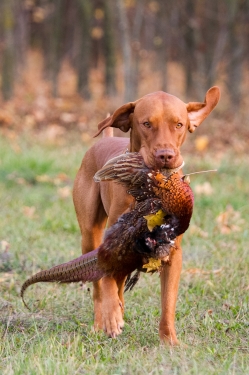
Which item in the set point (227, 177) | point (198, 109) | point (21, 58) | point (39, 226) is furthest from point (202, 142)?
point (21, 58)

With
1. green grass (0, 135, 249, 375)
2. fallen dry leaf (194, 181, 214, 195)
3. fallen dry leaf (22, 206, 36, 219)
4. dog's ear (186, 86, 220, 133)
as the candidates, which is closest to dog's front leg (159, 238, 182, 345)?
green grass (0, 135, 249, 375)

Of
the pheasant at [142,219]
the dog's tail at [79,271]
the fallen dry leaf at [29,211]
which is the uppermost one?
the pheasant at [142,219]

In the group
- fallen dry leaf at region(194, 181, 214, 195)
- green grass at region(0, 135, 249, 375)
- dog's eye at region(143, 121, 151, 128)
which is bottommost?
fallen dry leaf at region(194, 181, 214, 195)

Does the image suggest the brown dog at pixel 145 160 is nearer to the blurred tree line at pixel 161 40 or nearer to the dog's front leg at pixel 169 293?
the dog's front leg at pixel 169 293

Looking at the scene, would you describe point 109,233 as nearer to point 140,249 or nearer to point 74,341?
point 140,249

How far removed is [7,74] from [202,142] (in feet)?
20.3

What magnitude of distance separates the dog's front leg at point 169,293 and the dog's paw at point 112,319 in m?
0.33

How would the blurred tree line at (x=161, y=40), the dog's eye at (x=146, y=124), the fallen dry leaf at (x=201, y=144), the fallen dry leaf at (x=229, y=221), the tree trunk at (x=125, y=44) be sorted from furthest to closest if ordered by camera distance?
the blurred tree line at (x=161, y=40)
the tree trunk at (x=125, y=44)
the fallen dry leaf at (x=201, y=144)
the fallen dry leaf at (x=229, y=221)
the dog's eye at (x=146, y=124)

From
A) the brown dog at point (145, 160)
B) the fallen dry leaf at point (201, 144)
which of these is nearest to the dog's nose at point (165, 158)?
the brown dog at point (145, 160)

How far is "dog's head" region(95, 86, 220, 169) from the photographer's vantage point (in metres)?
4.01

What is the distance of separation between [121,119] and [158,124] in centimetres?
49

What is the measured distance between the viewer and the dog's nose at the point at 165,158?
12.9 feet

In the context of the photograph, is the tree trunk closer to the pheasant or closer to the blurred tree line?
the blurred tree line

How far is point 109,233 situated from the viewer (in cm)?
394
